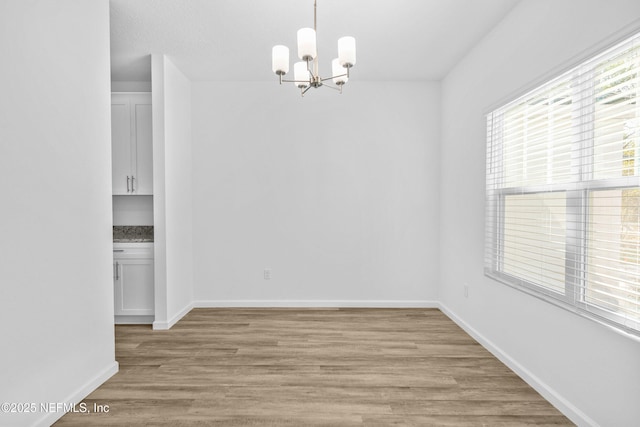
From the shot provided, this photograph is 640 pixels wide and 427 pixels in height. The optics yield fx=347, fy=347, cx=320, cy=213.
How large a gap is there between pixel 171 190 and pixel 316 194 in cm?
167

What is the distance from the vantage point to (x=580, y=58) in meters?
1.97

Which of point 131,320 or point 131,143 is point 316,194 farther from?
point 131,320

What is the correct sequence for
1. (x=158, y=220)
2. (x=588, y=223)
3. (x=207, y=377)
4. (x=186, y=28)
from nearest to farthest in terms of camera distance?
(x=588, y=223), (x=207, y=377), (x=186, y=28), (x=158, y=220)

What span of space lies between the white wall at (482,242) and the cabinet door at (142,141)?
3442 mm

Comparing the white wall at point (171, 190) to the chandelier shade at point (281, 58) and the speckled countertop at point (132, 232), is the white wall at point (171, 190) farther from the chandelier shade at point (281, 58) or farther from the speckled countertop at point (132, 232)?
the chandelier shade at point (281, 58)

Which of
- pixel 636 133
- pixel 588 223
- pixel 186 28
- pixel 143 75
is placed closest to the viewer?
pixel 636 133

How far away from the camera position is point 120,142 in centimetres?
395

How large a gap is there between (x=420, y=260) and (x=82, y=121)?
3.71 meters

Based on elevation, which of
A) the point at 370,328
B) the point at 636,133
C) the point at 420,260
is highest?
the point at 636,133

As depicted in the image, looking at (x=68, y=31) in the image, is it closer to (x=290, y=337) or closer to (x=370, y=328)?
(x=290, y=337)

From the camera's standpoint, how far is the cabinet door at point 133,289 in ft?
12.2

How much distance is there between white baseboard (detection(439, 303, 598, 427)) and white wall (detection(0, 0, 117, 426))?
2.99 m

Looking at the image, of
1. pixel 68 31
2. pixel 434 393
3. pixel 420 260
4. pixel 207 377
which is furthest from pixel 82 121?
pixel 420 260

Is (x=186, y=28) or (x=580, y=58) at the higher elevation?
(x=186, y=28)
